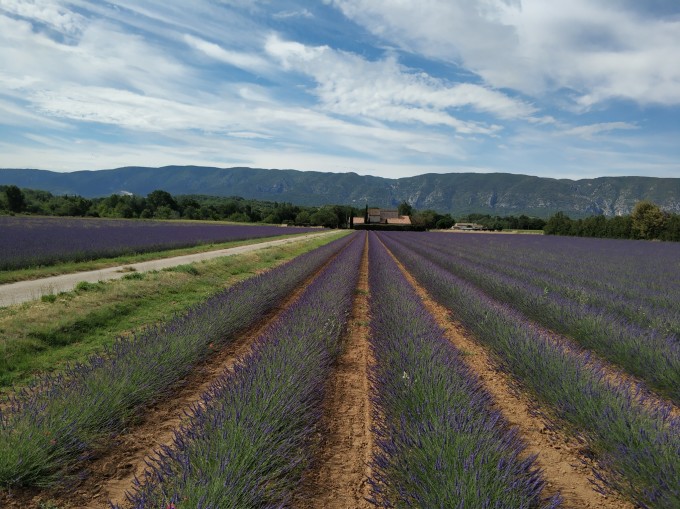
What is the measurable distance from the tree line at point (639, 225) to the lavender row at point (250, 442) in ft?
202

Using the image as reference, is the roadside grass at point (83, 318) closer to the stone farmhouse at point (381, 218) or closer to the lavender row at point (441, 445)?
the lavender row at point (441, 445)

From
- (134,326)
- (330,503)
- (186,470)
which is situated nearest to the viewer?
(186,470)

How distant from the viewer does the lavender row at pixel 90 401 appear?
8.34 feet

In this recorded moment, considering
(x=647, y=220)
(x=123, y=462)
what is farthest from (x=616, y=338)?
(x=647, y=220)

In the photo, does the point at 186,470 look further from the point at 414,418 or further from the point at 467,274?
the point at 467,274

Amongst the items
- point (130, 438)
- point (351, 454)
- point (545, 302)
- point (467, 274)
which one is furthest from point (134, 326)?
point (467, 274)

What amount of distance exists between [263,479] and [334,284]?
25.9 feet

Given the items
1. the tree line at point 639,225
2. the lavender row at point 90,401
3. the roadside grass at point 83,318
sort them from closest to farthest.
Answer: the lavender row at point 90,401
the roadside grass at point 83,318
the tree line at point 639,225

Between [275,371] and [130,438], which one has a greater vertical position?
[275,371]

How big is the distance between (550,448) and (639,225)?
64.1m

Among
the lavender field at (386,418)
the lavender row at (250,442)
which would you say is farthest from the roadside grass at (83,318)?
the lavender row at (250,442)

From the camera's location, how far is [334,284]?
1019cm

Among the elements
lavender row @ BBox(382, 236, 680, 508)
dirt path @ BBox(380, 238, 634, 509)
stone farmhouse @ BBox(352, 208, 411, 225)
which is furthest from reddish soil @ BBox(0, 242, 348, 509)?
stone farmhouse @ BBox(352, 208, 411, 225)

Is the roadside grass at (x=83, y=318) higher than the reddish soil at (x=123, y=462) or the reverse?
the reverse
